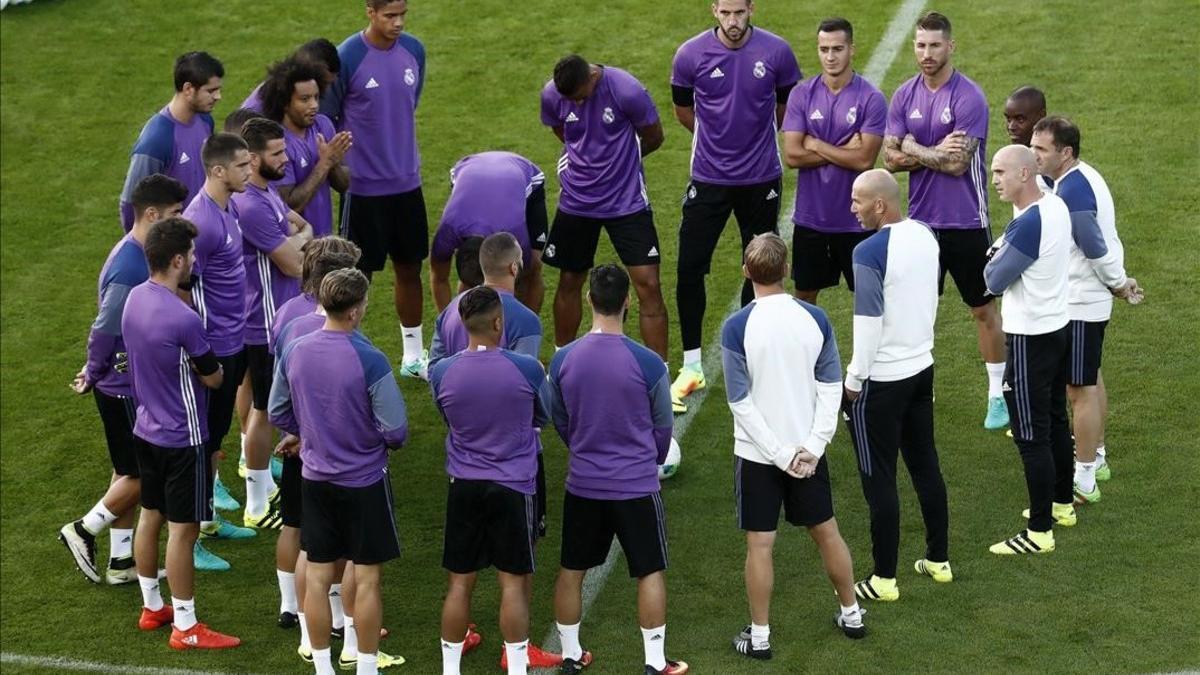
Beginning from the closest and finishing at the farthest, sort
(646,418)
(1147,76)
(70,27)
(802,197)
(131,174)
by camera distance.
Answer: (646,418)
(131,174)
(802,197)
(1147,76)
(70,27)

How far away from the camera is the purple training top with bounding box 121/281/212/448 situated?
25.6 ft

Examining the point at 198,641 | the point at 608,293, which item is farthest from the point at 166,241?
the point at 608,293

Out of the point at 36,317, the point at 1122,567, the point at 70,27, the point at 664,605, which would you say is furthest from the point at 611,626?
the point at 70,27

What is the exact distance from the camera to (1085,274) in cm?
858

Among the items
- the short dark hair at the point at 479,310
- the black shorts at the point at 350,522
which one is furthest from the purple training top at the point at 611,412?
the black shorts at the point at 350,522

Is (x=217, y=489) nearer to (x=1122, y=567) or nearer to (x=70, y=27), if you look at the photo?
(x=1122, y=567)

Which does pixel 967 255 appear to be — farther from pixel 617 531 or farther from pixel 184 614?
pixel 184 614

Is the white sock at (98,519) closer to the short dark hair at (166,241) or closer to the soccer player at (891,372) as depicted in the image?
the short dark hair at (166,241)

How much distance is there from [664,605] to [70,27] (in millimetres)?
10278

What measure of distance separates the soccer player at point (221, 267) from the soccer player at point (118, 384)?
161mm

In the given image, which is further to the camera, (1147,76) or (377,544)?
(1147,76)

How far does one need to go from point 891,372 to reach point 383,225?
152 inches

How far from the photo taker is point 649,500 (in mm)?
7457

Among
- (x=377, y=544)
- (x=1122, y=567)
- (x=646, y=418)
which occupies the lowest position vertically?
(x=1122, y=567)
